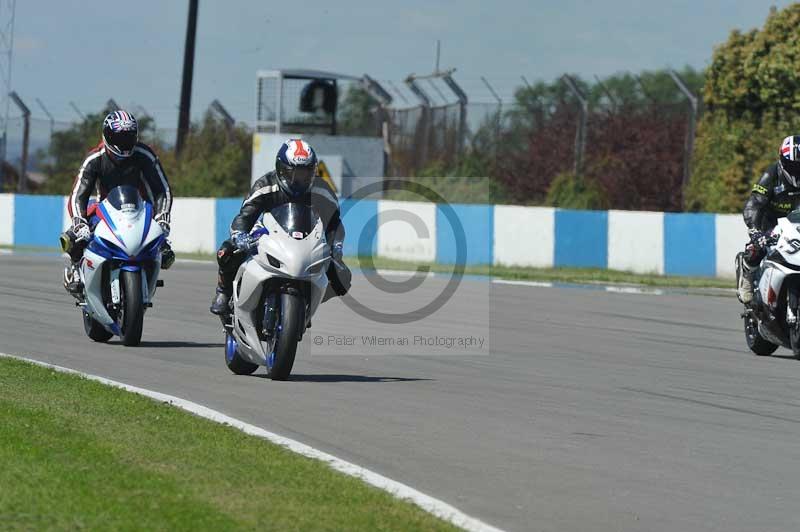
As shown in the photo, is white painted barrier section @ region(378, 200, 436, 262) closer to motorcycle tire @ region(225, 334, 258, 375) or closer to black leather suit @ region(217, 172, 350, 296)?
motorcycle tire @ region(225, 334, 258, 375)

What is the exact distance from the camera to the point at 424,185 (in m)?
41.2

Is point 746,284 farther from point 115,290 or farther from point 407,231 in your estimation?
point 407,231

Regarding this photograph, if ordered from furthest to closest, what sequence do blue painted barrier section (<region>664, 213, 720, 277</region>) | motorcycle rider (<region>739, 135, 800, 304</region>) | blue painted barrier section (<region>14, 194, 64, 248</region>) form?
blue painted barrier section (<region>14, 194, 64, 248</region>) → blue painted barrier section (<region>664, 213, 720, 277</region>) → motorcycle rider (<region>739, 135, 800, 304</region>)

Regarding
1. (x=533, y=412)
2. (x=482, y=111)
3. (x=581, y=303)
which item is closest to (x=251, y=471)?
(x=533, y=412)

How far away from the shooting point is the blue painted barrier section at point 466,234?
30469 millimetres

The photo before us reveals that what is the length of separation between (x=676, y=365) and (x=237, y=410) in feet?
17.2

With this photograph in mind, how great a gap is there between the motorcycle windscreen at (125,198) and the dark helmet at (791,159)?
5.71 m

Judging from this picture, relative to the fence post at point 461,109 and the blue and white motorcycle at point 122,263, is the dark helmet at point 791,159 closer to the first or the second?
the blue and white motorcycle at point 122,263

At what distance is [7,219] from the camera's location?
37.7 metres

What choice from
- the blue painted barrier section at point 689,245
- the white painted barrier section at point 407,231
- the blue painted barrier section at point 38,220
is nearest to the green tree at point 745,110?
the blue painted barrier section at point 689,245

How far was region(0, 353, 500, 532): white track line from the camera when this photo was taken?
22.3 feet

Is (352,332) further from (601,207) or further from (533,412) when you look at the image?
(601,207)

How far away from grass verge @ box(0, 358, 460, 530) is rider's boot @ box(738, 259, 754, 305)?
23.1ft

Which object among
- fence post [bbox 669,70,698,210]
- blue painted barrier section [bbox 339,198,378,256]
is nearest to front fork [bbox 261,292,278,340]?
blue painted barrier section [bbox 339,198,378,256]
